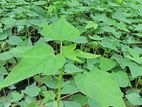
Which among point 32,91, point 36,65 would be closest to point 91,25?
point 32,91

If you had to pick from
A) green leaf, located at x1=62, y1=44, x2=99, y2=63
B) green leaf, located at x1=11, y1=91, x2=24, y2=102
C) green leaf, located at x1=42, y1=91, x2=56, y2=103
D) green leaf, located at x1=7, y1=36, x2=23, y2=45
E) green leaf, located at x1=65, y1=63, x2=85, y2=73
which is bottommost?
green leaf, located at x1=11, y1=91, x2=24, y2=102

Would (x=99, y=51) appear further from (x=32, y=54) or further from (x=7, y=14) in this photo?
(x=32, y=54)

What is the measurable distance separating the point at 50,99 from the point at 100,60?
310 mm

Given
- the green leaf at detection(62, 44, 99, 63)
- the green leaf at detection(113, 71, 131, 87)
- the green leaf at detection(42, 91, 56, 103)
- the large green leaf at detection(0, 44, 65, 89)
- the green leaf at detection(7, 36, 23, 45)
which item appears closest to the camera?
the large green leaf at detection(0, 44, 65, 89)

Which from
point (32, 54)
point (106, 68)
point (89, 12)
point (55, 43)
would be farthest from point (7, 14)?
point (32, 54)

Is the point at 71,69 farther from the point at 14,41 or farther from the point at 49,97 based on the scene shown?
the point at 14,41

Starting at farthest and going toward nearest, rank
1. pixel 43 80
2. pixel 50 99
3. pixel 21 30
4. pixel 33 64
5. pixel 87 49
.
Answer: pixel 21 30 → pixel 87 49 → pixel 43 80 → pixel 50 99 → pixel 33 64

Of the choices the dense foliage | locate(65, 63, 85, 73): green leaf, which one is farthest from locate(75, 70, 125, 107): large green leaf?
locate(65, 63, 85, 73): green leaf

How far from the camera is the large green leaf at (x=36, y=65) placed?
0.69 meters

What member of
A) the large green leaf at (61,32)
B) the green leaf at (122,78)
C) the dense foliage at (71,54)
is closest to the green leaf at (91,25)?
the dense foliage at (71,54)

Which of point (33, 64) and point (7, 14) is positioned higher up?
point (33, 64)

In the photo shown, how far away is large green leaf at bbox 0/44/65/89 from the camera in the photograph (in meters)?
0.69

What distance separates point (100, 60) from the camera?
1269 mm

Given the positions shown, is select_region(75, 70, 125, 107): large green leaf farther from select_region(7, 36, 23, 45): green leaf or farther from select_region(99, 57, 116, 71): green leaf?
select_region(7, 36, 23, 45): green leaf
